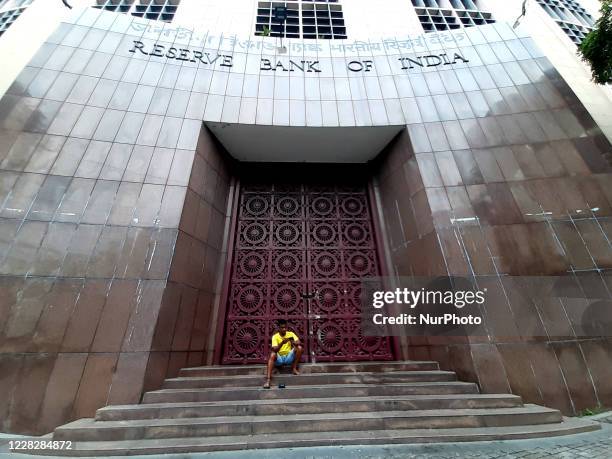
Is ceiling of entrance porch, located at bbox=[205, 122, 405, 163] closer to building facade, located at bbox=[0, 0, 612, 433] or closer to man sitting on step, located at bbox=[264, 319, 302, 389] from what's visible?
building facade, located at bbox=[0, 0, 612, 433]

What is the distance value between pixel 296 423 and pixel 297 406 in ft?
1.21

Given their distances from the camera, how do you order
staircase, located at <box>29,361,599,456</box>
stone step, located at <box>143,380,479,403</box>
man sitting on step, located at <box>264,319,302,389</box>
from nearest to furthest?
staircase, located at <box>29,361,599,456</box> < stone step, located at <box>143,380,479,403</box> < man sitting on step, located at <box>264,319,302,389</box>

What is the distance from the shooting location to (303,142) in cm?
769

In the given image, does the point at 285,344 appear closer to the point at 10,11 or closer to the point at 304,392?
the point at 304,392

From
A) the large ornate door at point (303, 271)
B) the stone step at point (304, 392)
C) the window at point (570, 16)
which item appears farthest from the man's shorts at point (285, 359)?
the window at point (570, 16)

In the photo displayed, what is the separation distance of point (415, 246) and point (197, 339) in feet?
16.8

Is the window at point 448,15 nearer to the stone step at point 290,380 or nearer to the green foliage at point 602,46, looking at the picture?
the green foliage at point 602,46

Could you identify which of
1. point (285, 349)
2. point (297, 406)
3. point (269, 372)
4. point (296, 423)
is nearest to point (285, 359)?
point (285, 349)

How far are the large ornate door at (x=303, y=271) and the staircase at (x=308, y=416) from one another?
53.4 inches

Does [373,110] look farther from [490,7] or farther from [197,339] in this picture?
[490,7]

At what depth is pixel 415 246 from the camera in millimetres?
6270

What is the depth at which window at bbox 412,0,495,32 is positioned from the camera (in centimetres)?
1034

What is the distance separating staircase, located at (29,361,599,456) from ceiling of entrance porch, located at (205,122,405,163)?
5672 mm

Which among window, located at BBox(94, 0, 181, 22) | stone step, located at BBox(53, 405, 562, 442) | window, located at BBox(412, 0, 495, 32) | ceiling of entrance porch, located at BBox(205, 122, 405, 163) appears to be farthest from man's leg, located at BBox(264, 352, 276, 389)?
window, located at BBox(412, 0, 495, 32)
